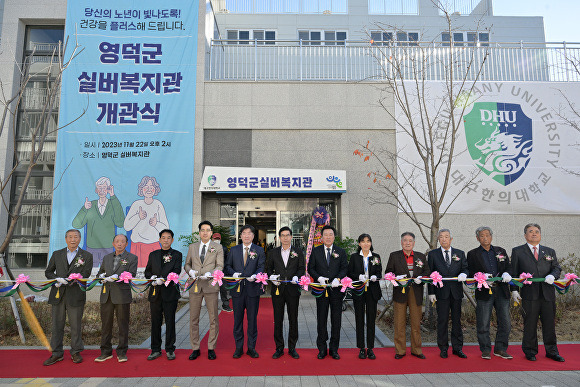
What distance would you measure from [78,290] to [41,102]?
955 cm

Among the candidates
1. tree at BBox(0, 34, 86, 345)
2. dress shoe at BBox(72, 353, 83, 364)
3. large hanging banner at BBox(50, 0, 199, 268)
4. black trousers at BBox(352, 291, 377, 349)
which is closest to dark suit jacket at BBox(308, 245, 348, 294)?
Result: black trousers at BBox(352, 291, 377, 349)

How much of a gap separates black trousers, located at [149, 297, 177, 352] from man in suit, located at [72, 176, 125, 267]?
6252 millimetres

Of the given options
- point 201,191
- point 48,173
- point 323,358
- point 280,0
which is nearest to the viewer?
point 323,358

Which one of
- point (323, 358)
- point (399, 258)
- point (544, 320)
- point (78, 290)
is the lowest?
point (323, 358)

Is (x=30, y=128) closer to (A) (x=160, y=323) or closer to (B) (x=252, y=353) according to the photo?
(A) (x=160, y=323)

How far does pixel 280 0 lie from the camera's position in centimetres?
1725

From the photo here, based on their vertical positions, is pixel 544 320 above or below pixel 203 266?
below

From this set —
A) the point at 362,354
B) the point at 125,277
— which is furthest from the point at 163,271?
the point at 362,354

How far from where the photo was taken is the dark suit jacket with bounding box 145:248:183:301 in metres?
5.95

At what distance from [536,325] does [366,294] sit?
2.39 metres

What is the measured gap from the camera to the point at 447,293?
6035 millimetres

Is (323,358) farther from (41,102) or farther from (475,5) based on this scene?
(475,5)

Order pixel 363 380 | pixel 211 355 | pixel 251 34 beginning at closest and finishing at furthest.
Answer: pixel 363 380, pixel 211 355, pixel 251 34

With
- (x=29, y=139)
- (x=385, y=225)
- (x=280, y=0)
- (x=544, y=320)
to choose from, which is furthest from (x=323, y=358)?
(x=280, y=0)
